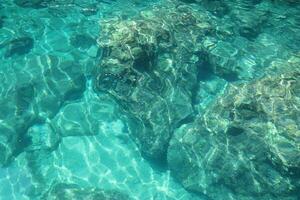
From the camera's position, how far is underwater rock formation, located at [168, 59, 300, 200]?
7715mm

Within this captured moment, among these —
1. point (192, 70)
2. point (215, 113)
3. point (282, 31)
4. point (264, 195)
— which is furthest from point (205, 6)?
point (264, 195)

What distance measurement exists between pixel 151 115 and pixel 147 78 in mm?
1022

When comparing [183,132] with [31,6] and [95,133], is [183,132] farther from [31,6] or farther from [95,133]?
[31,6]

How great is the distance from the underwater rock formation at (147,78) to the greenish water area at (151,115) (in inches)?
1.2

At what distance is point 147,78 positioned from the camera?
9.38 m

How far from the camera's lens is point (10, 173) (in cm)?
923

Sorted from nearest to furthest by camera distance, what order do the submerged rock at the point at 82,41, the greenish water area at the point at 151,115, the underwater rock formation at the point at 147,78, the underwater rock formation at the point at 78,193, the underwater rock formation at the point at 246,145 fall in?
the underwater rock formation at the point at 246,145, the greenish water area at the point at 151,115, the underwater rock formation at the point at 78,193, the underwater rock formation at the point at 147,78, the submerged rock at the point at 82,41

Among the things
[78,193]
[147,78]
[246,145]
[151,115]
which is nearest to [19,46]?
[147,78]

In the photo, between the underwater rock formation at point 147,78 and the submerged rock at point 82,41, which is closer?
the underwater rock formation at point 147,78

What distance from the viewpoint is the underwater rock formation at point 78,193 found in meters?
8.62

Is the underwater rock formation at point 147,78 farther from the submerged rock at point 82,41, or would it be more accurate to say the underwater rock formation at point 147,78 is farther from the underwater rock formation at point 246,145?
the submerged rock at point 82,41

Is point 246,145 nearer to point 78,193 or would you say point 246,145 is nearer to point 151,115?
point 151,115

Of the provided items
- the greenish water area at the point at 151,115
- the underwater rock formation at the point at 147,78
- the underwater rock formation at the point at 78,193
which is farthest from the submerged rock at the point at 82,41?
the underwater rock formation at the point at 78,193

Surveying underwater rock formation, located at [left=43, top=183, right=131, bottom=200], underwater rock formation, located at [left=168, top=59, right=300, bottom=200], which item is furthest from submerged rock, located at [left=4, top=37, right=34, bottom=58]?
underwater rock formation, located at [left=168, top=59, right=300, bottom=200]
